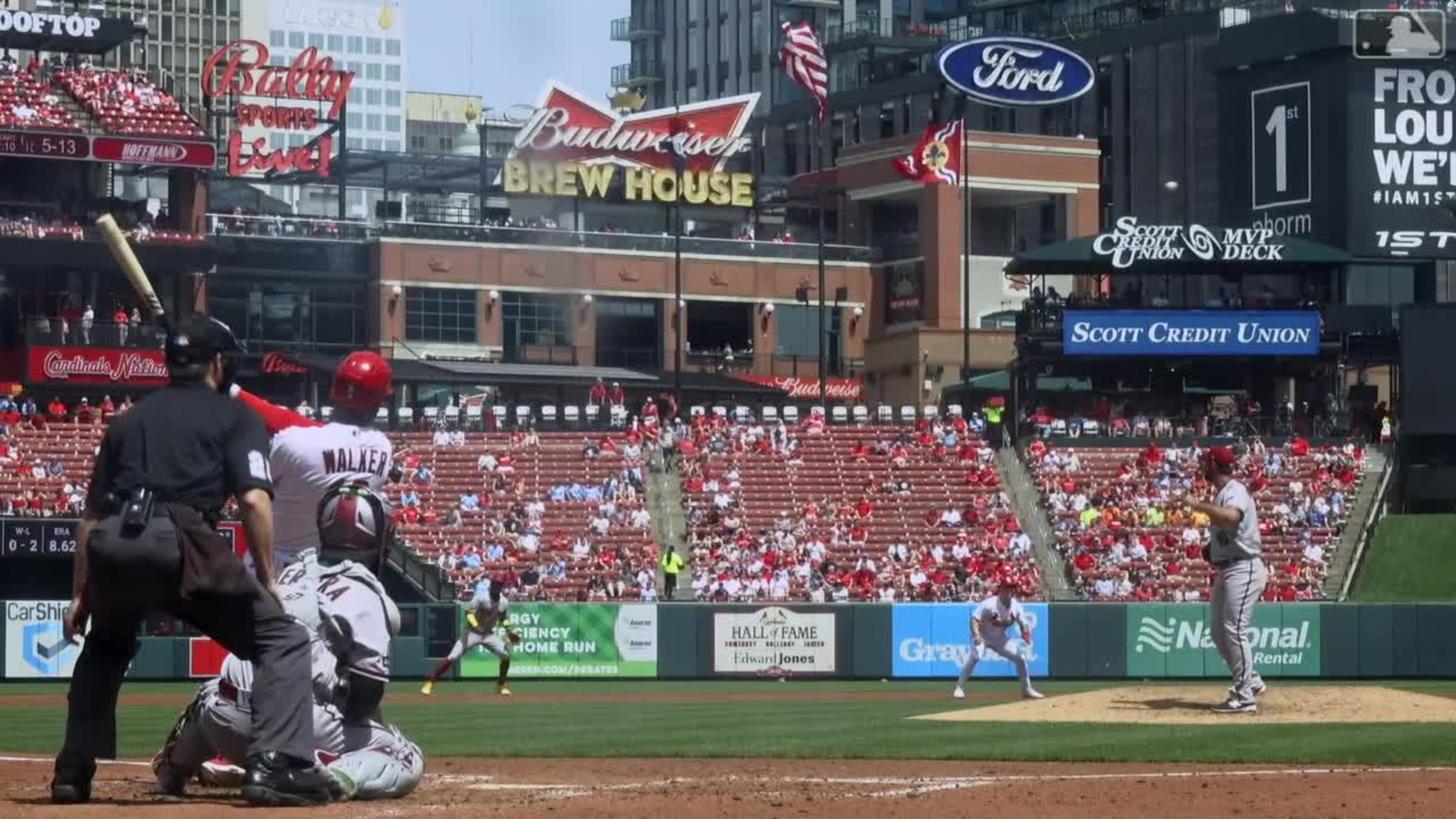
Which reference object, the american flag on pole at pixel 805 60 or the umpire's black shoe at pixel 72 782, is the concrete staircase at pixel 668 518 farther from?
the umpire's black shoe at pixel 72 782

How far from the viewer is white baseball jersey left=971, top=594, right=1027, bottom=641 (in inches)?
1052

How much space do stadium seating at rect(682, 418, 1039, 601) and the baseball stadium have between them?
5.5 inches

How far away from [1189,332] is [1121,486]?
8294 mm

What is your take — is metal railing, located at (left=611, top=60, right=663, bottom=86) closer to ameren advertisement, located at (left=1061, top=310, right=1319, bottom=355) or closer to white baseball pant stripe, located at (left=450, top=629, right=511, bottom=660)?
ameren advertisement, located at (left=1061, top=310, right=1319, bottom=355)

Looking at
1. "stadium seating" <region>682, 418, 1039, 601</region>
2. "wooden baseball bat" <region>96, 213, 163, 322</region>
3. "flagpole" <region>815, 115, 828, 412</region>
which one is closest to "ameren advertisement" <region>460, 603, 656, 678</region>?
"stadium seating" <region>682, 418, 1039, 601</region>

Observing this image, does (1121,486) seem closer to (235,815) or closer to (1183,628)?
(1183,628)

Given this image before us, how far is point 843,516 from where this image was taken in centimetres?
4297

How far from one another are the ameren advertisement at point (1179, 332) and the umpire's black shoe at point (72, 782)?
43217 millimetres

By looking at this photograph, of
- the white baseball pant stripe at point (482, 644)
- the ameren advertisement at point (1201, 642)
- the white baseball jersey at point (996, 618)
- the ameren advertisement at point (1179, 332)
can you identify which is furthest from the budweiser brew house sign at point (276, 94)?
the white baseball jersey at point (996, 618)

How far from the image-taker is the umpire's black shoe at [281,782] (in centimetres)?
919

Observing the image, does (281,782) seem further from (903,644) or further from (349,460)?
(903,644)

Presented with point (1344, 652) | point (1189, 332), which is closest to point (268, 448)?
point (1344, 652)

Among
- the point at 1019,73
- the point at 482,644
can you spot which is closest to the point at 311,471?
the point at 482,644

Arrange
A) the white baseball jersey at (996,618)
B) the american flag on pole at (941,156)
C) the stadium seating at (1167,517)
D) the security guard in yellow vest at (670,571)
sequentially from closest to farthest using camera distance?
the white baseball jersey at (996,618) < the security guard in yellow vest at (670,571) < the stadium seating at (1167,517) < the american flag on pole at (941,156)
